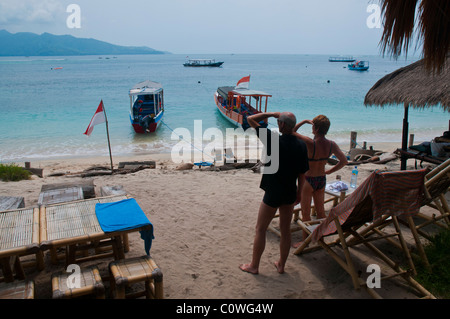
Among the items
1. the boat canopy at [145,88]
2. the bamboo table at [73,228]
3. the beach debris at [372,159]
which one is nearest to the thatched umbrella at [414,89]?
the beach debris at [372,159]

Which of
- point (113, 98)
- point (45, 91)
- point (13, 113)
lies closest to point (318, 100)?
point (113, 98)

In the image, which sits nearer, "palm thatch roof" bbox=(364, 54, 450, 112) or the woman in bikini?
the woman in bikini

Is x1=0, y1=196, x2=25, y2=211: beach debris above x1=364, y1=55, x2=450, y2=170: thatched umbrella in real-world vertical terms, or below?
below

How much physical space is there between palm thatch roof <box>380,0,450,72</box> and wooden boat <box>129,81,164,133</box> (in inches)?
563

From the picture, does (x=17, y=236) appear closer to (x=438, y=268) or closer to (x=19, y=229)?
(x=19, y=229)

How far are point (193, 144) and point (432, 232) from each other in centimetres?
1195

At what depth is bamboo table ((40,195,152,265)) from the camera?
2.52m

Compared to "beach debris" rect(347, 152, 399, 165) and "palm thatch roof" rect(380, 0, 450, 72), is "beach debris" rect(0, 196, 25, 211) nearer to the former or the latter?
"palm thatch roof" rect(380, 0, 450, 72)

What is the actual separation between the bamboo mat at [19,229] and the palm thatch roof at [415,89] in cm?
522

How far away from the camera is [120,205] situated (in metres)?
3.12

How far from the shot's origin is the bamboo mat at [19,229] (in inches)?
94.2

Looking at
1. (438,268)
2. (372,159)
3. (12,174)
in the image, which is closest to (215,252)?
(438,268)

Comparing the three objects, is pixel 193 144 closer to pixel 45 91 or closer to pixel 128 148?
pixel 128 148

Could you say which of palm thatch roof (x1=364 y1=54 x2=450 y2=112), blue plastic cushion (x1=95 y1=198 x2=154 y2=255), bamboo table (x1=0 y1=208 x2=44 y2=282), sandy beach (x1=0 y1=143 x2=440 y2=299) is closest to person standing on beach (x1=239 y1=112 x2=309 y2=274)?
sandy beach (x1=0 y1=143 x2=440 y2=299)
